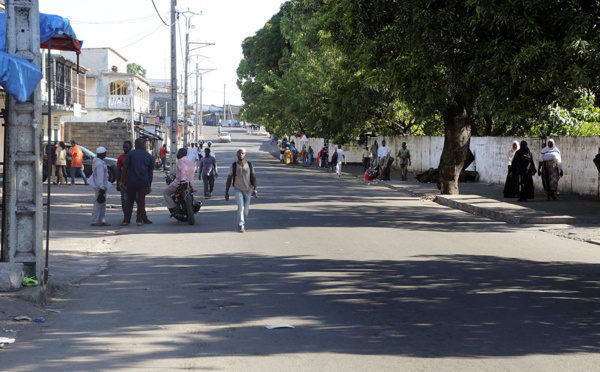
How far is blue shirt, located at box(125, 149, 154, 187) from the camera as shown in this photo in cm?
1600

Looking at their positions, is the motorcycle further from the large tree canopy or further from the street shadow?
the large tree canopy

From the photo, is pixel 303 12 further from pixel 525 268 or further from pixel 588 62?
pixel 525 268

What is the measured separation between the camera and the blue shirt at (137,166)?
15998 millimetres

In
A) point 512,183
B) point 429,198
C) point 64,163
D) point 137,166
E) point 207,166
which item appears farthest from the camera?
point 64,163

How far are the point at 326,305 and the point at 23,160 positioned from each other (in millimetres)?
3582

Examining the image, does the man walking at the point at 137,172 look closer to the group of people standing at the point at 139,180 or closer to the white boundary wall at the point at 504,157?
the group of people standing at the point at 139,180

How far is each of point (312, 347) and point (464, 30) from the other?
12.8m

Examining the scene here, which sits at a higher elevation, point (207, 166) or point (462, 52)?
point (462, 52)

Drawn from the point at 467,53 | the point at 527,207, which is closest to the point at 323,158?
the point at 527,207

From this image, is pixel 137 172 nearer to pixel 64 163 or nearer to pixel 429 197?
pixel 429 197

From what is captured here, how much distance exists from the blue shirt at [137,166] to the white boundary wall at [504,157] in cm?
1393

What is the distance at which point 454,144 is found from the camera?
1003 inches

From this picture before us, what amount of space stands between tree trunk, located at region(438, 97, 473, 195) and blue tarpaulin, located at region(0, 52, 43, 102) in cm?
1875

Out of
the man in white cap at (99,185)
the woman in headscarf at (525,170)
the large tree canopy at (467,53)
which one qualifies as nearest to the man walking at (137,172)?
the man in white cap at (99,185)
